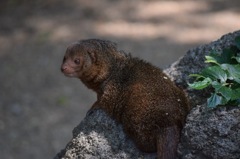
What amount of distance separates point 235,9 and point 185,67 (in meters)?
3.73

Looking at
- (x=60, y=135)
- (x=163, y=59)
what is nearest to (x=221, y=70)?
(x=60, y=135)

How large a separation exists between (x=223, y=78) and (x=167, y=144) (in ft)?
1.27

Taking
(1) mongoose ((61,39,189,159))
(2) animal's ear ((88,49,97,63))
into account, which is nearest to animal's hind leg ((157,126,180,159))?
(1) mongoose ((61,39,189,159))

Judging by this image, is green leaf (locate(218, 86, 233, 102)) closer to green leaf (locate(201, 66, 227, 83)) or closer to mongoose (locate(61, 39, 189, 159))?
green leaf (locate(201, 66, 227, 83))

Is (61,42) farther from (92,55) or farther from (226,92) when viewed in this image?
(226,92)

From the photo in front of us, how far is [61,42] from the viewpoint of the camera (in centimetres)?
639

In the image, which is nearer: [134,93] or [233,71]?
[233,71]

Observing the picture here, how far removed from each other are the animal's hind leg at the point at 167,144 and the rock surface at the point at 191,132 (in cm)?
3

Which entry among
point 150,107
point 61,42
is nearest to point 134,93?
point 150,107

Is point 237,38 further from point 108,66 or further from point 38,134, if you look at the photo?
point 38,134

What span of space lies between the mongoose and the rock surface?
0.05 m

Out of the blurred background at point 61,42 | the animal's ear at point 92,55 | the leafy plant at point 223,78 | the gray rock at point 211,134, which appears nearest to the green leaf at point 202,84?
the leafy plant at point 223,78

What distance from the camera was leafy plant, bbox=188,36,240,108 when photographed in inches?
88.7

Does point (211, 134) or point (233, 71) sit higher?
point (233, 71)
